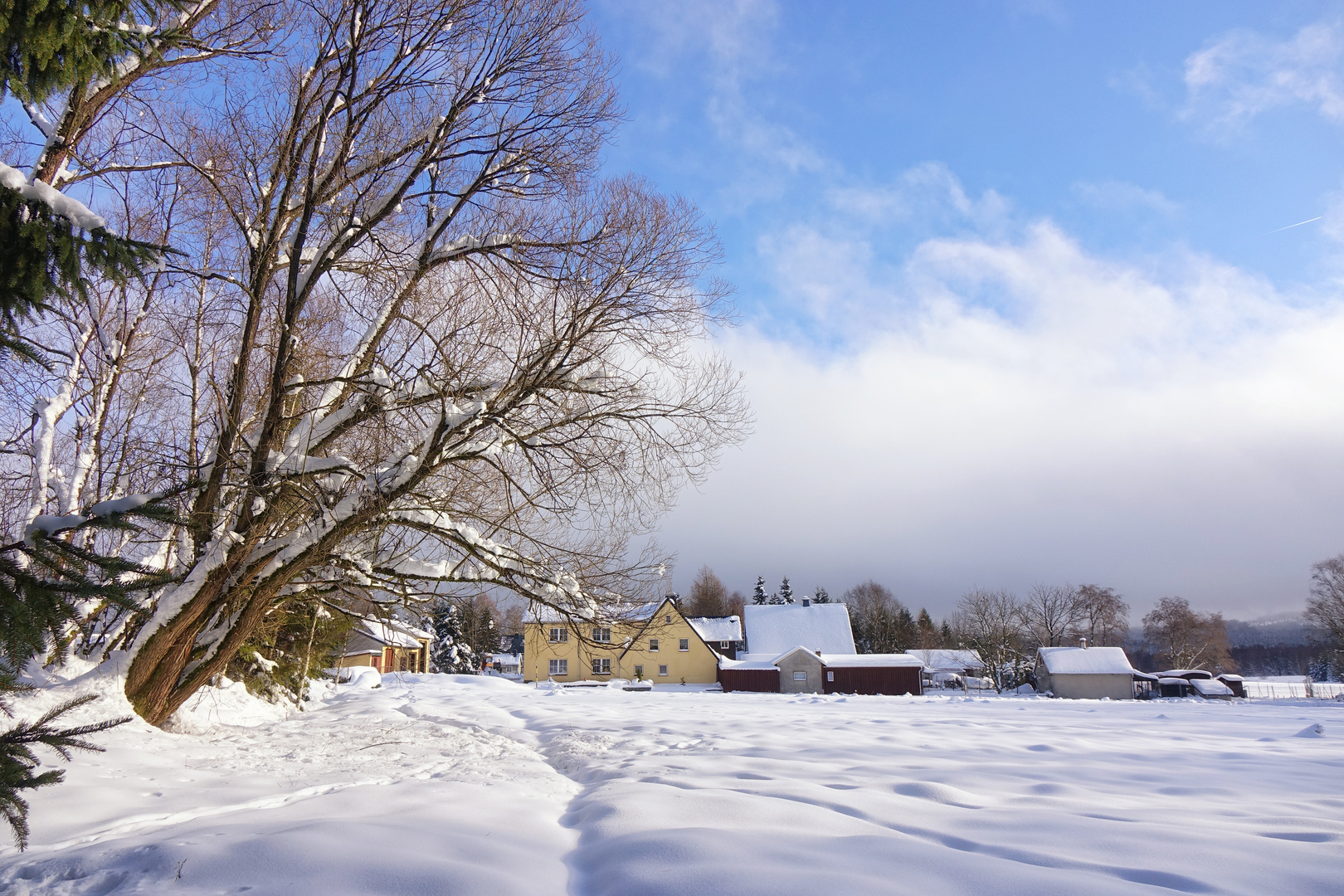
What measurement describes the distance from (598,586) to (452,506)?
6.64 ft

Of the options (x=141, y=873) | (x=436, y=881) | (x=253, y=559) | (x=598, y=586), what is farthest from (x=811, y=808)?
(x=253, y=559)

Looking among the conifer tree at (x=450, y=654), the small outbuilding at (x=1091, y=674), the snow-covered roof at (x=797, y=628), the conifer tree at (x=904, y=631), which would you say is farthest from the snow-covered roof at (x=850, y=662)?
the conifer tree at (x=904, y=631)

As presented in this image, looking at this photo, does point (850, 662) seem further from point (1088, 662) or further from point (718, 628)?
point (1088, 662)

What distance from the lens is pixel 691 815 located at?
3998 mm

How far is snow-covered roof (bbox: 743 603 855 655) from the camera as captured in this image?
151 feet

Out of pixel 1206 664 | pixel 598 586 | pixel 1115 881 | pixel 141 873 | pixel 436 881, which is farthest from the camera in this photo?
pixel 1206 664

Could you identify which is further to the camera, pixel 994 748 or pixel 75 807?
pixel 994 748

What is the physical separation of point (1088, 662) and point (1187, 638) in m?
30.5

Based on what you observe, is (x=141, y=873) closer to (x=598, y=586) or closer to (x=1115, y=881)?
(x=1115, y=881)

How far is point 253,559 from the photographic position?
24.2 feet

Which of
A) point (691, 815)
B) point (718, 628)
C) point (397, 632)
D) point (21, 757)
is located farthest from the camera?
point (718, 628)

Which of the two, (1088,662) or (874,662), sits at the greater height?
(874,662)

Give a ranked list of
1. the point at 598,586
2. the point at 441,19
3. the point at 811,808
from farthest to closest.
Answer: the point at 598,586, the point at 441,19, the point at 811,808

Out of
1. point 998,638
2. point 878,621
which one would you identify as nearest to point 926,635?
point 878,621
